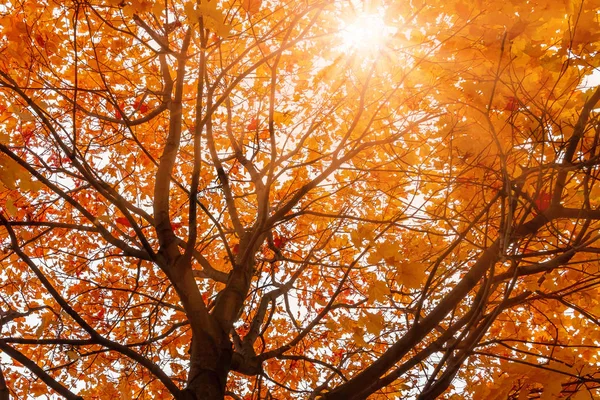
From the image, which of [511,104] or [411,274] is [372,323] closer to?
[411,274]

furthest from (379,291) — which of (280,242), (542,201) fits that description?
(280,242)

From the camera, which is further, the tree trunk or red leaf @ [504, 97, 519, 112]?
the tree trunk

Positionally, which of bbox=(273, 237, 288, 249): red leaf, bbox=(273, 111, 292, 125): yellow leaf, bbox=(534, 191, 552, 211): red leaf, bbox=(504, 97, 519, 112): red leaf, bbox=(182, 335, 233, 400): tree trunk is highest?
bbox=(273, 111, 292, 125): yellow leaf

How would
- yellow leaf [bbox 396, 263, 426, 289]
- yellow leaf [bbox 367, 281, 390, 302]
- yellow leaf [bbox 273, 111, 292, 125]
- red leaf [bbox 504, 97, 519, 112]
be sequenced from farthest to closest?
yellow leaf [bbox 273, 111, 292, 125] < yellow leaf [bbox 367, 281, 390, 302] < yellow leaf [bbox 396, 263, 426, 289] < red leaf [bbox 504, 97, 519, 112]

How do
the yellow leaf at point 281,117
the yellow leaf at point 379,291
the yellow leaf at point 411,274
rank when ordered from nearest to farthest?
1. the yellow leaf at point 411,274
2. the yellow leaf at point 379,291
3. the yellow leaf at point 281,117

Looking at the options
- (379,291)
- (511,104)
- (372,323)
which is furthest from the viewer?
(372,323)

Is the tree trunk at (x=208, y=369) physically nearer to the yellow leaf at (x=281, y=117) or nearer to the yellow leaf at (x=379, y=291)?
the yellow leaf at (x=379, y=291)

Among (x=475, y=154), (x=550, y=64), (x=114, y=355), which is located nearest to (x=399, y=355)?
(x=475, y=154)

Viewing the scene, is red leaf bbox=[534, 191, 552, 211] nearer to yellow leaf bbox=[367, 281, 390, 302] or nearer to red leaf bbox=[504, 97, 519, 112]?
red leaf bbox=[504, 97, 519, 112]

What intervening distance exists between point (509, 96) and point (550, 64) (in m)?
Result: 0.24

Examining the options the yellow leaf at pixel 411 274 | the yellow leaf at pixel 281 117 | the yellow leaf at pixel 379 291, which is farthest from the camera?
the yellow leaf at pixel 281 117

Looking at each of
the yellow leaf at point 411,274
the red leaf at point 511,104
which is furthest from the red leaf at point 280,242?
the red leaf at point 511,104

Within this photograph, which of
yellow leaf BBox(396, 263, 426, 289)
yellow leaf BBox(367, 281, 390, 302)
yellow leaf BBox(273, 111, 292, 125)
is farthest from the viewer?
yellow leaf BBox(273, 111, 292, 125)

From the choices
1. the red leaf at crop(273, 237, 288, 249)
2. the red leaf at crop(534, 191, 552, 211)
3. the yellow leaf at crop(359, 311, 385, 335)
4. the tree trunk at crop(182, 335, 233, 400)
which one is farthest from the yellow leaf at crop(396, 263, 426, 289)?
the red leaf at crop(273, 237, 288, 249)
